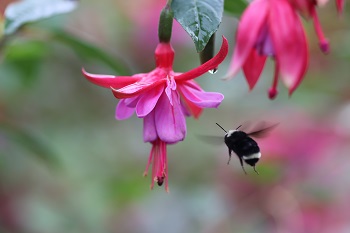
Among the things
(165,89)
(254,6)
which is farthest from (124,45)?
(165,89)

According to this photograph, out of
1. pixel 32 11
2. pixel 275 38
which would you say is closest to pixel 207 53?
pixel 275 38

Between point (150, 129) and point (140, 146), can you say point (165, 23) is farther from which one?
point (140, 146)

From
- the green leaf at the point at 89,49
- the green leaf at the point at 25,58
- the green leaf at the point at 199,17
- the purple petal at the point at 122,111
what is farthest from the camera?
the green leaf at the point at 25,58

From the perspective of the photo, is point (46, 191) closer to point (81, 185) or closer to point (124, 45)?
point (81, 185)

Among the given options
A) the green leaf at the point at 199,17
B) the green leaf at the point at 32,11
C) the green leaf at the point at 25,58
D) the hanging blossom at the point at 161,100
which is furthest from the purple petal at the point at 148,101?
the green leaf at the point at 25,58

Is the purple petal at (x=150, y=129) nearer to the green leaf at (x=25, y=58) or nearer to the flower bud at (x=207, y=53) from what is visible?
the flower bud at (x=207, y=53)

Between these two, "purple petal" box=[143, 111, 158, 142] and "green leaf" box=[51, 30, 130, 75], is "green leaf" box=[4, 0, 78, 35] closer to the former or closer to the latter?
"green leaf" box=[51, 30, 130, 75]
